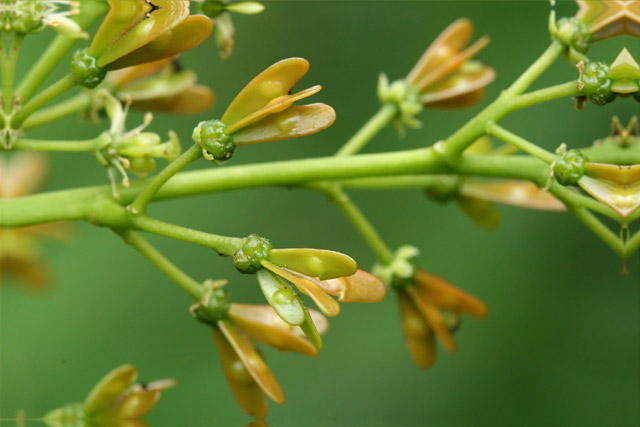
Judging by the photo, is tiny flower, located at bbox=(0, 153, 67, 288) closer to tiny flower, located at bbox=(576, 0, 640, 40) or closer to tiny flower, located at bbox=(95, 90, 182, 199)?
tiny flower, located at bbox=(95, 90, 182, 199)

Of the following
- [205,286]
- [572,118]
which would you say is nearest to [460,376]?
[572,118]

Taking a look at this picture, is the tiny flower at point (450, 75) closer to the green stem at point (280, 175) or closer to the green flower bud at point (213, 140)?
the green stem at point (280, 175)

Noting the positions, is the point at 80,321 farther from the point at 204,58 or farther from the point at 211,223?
the point at 204,58

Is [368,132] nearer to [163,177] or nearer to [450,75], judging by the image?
[450,75]

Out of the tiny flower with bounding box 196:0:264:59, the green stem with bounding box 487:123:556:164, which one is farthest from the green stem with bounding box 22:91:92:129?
the green stem with bounding box 487:123:556:164

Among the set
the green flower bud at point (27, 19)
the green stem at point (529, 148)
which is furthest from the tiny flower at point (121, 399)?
the green stem at point (529, 148)
